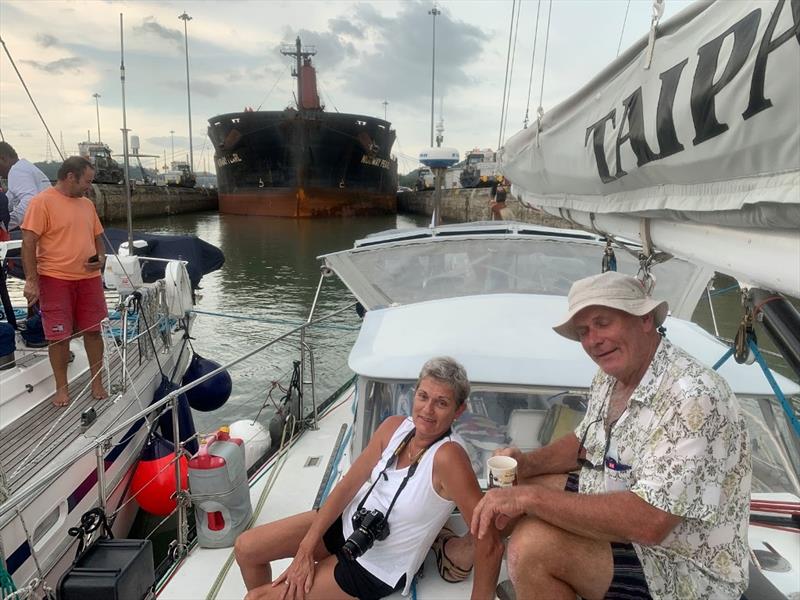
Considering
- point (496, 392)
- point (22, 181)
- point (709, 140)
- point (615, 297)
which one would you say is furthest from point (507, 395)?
point (22, 181)

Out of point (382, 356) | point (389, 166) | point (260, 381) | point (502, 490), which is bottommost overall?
point (260, 381)

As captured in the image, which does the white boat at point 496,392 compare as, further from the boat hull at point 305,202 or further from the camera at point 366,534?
the boat hull at point 305,202

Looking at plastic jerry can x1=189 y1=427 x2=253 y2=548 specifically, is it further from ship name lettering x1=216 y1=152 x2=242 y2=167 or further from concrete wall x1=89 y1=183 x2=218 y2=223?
ship name lettering x1=216 y1=152 x2=242 y2=167

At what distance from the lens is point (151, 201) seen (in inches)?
1601

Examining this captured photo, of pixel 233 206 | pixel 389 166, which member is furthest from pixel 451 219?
pixel 233 206

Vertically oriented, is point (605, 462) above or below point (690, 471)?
below

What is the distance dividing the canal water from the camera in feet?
10.0

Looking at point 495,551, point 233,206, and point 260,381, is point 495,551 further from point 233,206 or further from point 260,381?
point 233,206

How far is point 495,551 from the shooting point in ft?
Answer: 6.61

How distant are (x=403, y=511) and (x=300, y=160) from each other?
32492 mm

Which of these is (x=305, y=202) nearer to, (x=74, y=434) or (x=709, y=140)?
(x=74, y=434)

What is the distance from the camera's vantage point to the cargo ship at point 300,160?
32.8m

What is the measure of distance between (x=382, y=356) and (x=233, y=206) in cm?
3724

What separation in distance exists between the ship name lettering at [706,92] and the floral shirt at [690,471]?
0.63m
